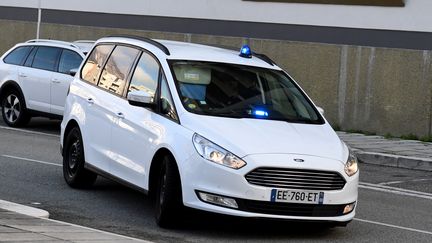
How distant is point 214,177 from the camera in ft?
28.4

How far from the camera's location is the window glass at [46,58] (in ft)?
61.9

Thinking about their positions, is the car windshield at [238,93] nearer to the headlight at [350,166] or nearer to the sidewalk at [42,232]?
the headlight at [350,166]

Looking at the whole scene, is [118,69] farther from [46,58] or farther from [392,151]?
[46,58]

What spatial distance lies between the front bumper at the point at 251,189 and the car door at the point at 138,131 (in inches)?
29.8

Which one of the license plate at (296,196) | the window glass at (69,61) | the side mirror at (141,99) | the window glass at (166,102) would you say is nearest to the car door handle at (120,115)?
the side mirror at (141,99)

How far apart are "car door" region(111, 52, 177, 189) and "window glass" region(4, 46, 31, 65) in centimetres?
966

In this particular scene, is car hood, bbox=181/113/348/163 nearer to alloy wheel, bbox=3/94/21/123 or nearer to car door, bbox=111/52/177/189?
car door, bbox=111/52/177/189

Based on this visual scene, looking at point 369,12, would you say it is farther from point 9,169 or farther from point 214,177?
point 214,177

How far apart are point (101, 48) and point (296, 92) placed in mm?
2520

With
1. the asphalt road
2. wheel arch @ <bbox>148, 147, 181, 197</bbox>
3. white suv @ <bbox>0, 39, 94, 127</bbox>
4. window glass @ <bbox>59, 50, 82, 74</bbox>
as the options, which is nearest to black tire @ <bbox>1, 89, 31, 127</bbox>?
white suv @ <bbox>0, 39, 94, 127</bbox>

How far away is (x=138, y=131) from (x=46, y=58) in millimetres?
9676

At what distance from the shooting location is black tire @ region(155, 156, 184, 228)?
353 inches

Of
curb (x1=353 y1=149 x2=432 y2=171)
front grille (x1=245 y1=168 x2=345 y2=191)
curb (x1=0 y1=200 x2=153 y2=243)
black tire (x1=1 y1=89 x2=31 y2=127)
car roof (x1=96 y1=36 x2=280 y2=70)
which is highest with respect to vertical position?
car roof (x1=96 y1=36 x2=280 y2=70)

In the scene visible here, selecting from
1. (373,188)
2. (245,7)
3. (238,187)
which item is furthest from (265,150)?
(245,7)
